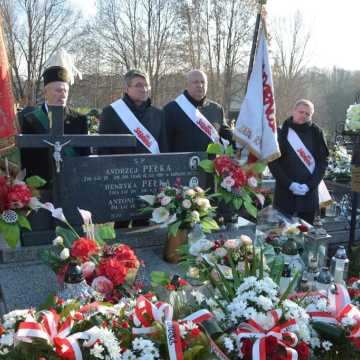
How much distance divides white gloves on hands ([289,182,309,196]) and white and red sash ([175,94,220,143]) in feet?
3.18

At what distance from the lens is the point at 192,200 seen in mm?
3379

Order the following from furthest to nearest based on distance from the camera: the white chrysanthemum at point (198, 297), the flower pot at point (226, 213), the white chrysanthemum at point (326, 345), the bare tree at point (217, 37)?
the bare tree at point (217, 37) < the flower pot at point (226, 213) < the white chrysanthemum at point (198, 297) < the white chrysanthemum at point (326, 345)

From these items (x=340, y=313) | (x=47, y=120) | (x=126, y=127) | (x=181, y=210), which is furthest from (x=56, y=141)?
(x=340, y=313)

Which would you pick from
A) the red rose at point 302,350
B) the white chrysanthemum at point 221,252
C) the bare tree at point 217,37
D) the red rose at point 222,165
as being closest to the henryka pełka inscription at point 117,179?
the red rose at point 222,165

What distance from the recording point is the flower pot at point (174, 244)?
340 cm

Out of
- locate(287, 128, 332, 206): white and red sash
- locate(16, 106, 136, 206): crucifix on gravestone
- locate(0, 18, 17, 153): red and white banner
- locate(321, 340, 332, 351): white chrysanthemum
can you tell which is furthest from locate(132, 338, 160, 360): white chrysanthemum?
locate(287, 128, 332, 206): white and red sash

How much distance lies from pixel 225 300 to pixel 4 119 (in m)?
2.44

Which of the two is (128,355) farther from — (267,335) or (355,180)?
(355,180)

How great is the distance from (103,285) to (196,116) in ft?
8.16

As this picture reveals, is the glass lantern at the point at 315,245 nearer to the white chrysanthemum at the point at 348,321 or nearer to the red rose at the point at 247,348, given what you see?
the white chrysanthemum at the point at 348,321

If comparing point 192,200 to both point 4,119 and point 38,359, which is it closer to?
point 4,119

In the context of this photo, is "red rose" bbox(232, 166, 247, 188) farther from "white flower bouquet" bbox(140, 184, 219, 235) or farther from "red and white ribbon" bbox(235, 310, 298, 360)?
"red and white ribbon" bbox(235, 310, 298, 360)

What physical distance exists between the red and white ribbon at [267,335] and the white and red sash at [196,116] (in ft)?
10.00

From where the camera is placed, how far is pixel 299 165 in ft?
15.4
